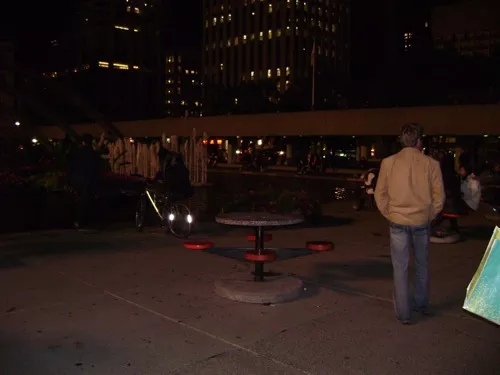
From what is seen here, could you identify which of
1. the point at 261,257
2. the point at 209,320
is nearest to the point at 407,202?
the point at 261,257

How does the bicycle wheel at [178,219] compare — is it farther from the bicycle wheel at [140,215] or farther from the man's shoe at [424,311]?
the man's shoe at [424,311]

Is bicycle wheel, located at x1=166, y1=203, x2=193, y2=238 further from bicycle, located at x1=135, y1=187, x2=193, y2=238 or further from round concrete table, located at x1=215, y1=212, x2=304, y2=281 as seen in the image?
round concrete table, located at x1=215, y1=212, x2=304, y2=281

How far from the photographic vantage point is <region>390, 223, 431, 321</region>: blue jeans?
5.41 metres

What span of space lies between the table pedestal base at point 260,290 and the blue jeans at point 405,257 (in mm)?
1197

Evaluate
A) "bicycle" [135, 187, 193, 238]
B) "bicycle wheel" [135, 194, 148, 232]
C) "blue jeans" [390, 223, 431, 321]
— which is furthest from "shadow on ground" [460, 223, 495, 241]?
"bicycle wheel" [135, 194, 148, 232]

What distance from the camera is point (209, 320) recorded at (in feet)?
18.4

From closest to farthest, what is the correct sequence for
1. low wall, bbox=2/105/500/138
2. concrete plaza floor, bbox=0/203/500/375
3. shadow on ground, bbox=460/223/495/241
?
concrete plaza floor, bbox=0/203/500/375 < shadow on ground, bbox=460/223/495/241 < low wall, bbox=2/105/500/138

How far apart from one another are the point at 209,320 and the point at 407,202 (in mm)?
2111

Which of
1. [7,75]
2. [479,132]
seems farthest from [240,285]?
[479,132]

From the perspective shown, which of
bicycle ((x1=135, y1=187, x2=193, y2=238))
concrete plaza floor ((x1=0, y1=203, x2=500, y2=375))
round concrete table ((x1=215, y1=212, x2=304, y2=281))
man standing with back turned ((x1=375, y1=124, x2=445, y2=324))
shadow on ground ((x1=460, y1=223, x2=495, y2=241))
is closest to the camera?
concrete plaza floor ((x1=0, y1=203, x2=500, y2=375))

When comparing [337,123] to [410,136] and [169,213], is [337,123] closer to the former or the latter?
[169,213]

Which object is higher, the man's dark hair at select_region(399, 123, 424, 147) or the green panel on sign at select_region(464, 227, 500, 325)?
the man's dark hair at select_region(399, 123, 424, 147)

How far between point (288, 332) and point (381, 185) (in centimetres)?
158

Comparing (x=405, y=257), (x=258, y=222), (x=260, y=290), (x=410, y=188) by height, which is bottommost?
(x=260, y=290)
